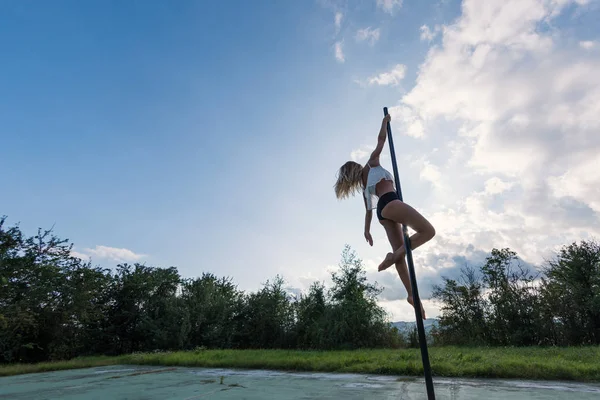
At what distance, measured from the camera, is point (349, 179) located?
2.82 meters

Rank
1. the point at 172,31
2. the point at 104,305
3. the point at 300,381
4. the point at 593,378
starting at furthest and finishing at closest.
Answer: the point at 104,305 → the point at 172,31 → the point at 300,381 → the point at 593,378

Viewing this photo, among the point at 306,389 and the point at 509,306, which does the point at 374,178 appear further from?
the point at 509,306

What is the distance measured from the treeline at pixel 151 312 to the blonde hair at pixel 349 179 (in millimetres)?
8299

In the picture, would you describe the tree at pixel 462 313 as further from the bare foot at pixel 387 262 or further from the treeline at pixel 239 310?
the bare foot at pixel 387 262

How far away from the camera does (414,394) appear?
3531 millimetres

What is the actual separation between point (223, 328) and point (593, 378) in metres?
11.1

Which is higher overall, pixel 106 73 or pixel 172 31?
pixel 172 31

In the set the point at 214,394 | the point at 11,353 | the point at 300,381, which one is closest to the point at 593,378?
the point at 300,381

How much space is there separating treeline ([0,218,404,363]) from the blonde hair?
27.2 ft

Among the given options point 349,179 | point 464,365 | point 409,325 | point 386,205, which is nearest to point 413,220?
point 386,205

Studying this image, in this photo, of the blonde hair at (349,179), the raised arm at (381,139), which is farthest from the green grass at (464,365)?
the raised arm at (381,139)

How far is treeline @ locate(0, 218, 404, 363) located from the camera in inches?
416

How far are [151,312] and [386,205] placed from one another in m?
14.3

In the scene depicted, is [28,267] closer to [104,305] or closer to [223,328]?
[104,305]
